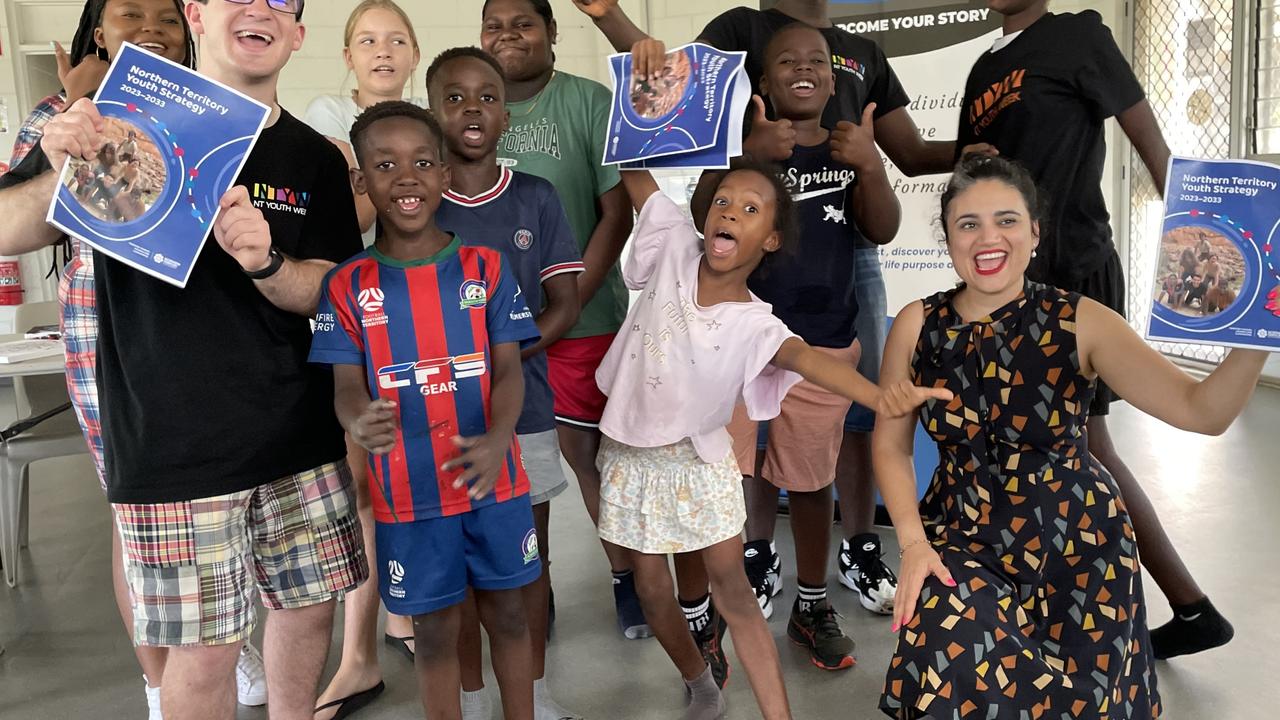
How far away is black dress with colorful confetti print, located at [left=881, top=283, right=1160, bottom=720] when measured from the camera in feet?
5.53

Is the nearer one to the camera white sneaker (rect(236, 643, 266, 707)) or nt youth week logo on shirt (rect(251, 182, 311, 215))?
nt youth week logo on shirt (rect(251, 182, 311, 215))

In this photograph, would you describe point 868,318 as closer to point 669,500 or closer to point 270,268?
point 669,500

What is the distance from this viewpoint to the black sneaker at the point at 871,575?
9.42 ft

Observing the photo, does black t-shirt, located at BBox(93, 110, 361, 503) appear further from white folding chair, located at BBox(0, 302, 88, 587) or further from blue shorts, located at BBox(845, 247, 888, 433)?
white folding chair, located at BBox(0, 302, 88, 587)

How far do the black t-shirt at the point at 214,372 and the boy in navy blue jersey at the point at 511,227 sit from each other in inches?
15.1

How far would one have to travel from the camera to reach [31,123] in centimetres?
183

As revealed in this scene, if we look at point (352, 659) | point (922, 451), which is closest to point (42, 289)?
point (352, 659)

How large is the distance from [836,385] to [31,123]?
159 cm

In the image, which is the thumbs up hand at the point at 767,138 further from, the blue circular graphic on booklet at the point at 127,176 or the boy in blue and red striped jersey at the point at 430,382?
the blue circular graphic on booklet at the point at 127,176

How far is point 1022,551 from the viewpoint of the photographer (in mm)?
1793

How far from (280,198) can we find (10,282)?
23.7 feet

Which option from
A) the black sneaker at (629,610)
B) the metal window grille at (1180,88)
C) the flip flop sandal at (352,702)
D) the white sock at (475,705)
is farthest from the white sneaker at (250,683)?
the metal window grille at (1180,88)

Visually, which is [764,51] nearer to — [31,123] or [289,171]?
[289,171]

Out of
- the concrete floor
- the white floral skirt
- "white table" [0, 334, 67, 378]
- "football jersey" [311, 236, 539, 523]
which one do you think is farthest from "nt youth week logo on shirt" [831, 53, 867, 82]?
"white table" [0, 334, 67, 378]
